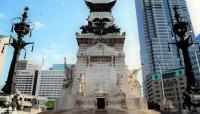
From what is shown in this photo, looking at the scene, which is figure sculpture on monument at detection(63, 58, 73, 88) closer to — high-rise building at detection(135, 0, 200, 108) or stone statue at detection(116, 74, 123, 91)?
stone statue at detection(116, 74, 123, 91)

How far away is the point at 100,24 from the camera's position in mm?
35438

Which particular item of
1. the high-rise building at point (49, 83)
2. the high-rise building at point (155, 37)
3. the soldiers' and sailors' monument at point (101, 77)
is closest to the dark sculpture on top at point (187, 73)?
the soldiers' and sailors' monument at point (101, 77)

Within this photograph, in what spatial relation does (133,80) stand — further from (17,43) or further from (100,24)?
(17,43)

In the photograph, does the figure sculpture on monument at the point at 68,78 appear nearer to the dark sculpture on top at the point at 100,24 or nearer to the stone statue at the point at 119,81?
the dark sculpture on top at the point at 100,24

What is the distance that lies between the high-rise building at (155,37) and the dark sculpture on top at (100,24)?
3225 inches

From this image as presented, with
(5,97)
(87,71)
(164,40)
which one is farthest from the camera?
(164,40)

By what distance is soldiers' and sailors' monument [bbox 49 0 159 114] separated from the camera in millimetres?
27094

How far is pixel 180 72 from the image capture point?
3841 inches

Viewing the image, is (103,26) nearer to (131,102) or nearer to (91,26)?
(91,26)

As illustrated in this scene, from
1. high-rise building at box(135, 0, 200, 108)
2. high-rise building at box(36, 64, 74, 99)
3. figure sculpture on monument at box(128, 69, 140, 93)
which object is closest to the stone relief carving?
figure sculpture on monument at box(128, 69, 140, 93)

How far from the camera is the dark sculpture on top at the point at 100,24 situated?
34281 mm

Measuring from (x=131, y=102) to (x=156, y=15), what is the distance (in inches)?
4813

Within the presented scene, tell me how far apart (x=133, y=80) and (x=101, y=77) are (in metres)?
4.79

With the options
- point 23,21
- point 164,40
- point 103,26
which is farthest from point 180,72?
point 23,21
